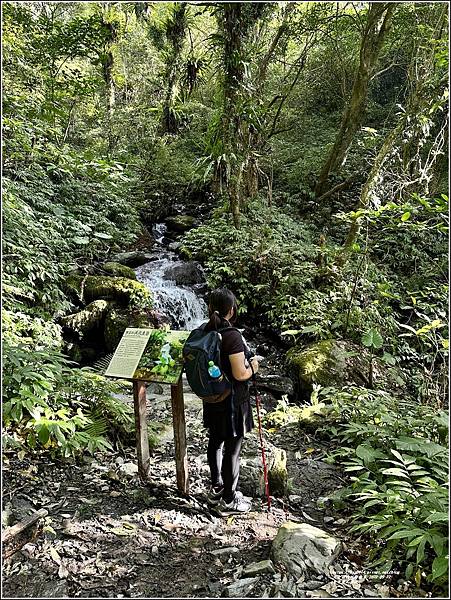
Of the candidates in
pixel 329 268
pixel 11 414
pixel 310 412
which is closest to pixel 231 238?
pixel 329 268

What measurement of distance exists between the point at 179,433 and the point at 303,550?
1.34m

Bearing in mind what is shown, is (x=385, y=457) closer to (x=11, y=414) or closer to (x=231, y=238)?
(x=11, y=414)

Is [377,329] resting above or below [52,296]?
below

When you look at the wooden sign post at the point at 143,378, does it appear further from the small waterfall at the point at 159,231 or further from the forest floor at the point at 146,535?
the small waterfall at the point at 159,231

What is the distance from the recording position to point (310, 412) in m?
5.89

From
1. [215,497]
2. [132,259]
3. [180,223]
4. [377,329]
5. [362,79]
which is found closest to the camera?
[215,497]

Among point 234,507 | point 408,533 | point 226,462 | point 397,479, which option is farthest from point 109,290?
point 408,533

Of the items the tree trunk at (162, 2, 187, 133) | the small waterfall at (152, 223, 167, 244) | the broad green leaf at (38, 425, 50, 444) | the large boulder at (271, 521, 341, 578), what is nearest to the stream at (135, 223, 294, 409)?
the small waterfall at (152, 223, 167, 244)

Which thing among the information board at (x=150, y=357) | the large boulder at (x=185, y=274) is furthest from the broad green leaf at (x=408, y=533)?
the large boulder at (x=185, y=274)

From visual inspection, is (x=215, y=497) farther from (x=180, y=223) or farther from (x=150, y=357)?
(x=180, y=223)

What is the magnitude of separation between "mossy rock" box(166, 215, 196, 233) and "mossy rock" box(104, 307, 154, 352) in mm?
5508

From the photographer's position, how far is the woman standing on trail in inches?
135

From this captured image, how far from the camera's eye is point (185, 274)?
34.6 ft

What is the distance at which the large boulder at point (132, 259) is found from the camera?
10.6 m
